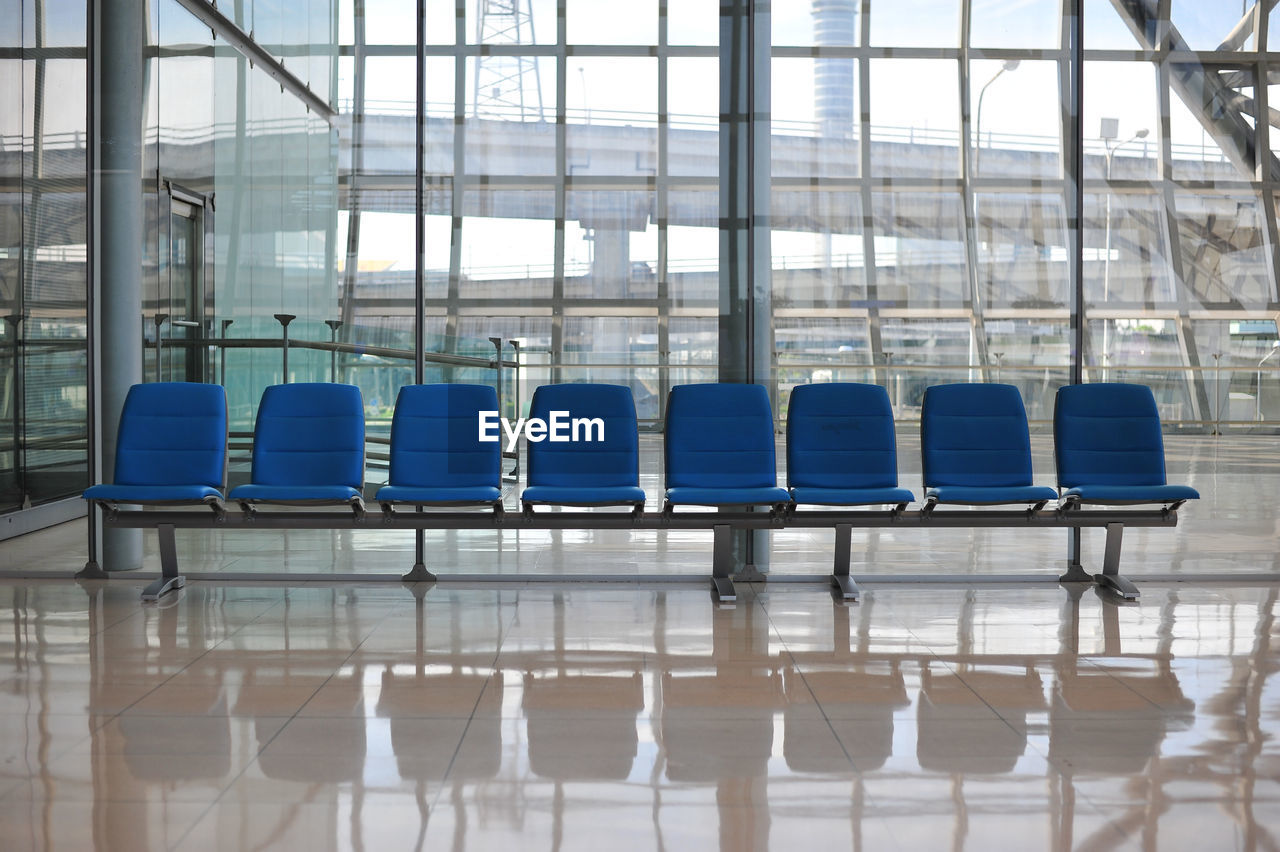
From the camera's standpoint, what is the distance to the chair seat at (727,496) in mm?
4422

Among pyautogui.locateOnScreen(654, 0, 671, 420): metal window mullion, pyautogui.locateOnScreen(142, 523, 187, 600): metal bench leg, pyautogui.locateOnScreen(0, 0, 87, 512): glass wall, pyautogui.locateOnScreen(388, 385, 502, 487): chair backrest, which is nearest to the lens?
pyautogui.locateOnScreen(142, 523, 187, 600): metal bench leg

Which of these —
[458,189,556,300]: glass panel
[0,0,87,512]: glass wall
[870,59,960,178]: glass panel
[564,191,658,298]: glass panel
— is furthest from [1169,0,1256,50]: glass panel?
[0,0,87,512]: glass wall

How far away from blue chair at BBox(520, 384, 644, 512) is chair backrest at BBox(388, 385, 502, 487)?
8.2 inches

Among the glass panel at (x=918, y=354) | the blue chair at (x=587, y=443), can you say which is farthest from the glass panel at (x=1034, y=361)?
the blue chair at (x=587, y=443)

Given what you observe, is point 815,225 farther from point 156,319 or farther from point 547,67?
point 156,319

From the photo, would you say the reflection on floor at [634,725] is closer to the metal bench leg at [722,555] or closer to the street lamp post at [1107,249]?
the metal bench leg at [722,555]

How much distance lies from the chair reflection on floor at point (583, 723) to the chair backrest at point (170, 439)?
218 centimetres

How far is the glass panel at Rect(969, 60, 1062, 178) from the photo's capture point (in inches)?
207

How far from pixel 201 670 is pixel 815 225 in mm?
3325

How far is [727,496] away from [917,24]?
2497 mm

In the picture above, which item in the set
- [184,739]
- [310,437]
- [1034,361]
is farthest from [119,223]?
[1034,361]

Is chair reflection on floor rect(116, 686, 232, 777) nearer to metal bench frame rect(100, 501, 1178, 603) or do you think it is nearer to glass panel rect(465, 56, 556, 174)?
metal bench frame rect(100, 501, 1178, 603)

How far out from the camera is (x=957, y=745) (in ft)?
8.92

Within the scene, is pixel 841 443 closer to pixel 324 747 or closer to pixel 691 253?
pixel 691 253
